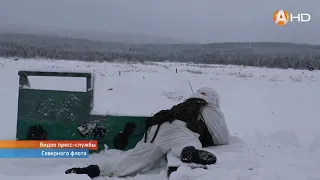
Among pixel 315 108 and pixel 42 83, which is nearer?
pixel 315 108

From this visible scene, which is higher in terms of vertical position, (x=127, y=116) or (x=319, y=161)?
(x=127, y=116)

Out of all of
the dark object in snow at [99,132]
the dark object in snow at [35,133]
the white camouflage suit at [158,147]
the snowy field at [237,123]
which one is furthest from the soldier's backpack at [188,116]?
the dark object in snow at [35,133]

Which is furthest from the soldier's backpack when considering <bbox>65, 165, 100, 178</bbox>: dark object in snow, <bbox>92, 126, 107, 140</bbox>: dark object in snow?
<bbox>92, 126, 107, 140</bbox>: dark object in snow

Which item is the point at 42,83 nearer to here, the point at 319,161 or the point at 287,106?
the point at 287,106

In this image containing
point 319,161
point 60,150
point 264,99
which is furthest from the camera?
point 264,99

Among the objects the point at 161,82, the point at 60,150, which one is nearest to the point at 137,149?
the point at 60,150

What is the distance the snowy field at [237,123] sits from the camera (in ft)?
14.1

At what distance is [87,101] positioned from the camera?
6.10 metres

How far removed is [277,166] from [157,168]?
1.53m

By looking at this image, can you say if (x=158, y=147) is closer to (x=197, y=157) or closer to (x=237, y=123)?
(x=197, y=157)
